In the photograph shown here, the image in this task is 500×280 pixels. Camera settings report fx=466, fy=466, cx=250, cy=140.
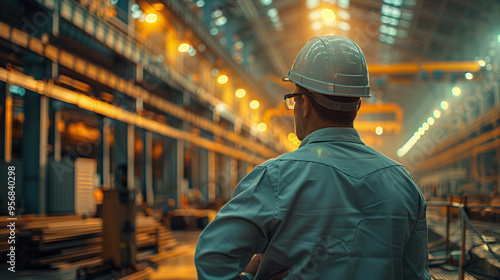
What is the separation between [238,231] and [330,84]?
623mm

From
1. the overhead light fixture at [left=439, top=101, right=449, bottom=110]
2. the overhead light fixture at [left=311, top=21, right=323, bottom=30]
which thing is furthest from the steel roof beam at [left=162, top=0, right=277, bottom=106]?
the overhead light fixture at [left=439, top=101, right=449, bottom=110]

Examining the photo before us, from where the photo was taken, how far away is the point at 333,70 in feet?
5.44

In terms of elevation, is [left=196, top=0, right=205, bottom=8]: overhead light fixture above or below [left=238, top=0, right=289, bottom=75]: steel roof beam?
below

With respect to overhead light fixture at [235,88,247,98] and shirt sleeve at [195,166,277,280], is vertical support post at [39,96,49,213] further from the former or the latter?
overhead light fixture at [235,88,247,98]

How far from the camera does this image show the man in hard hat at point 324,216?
1.39m

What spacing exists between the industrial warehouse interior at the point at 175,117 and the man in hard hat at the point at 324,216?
5cm

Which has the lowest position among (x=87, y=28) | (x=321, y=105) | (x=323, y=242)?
(x=323, y=242)

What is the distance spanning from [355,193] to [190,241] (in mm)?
14121

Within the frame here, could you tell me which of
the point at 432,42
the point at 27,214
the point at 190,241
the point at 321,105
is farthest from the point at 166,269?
the point at 432,42

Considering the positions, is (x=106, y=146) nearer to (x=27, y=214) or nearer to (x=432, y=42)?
(x=27, y=214)

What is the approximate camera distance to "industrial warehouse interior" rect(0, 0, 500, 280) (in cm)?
927

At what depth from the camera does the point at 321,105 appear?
1.67 metres

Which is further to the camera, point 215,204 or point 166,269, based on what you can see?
point 215,204

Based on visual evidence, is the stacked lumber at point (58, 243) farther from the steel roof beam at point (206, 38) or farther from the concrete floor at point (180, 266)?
the steel roof beam at point (206, 38)
